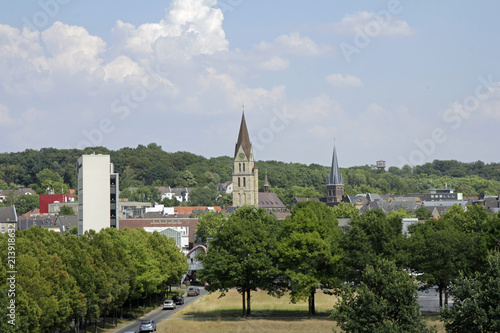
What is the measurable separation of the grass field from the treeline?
4.87 meters

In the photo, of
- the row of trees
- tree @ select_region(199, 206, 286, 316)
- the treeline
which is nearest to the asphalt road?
the treeline

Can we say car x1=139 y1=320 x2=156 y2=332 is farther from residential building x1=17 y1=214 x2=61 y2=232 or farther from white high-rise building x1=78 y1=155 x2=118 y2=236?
residential building x1=17 y1=214 x2=61 y2=232

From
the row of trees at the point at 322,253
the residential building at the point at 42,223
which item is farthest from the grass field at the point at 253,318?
the residential building at the point at 42,223

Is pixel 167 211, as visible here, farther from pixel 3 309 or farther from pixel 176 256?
pixel 3 309

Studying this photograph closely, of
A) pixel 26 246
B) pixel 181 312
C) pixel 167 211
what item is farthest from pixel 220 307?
pixel 167 211

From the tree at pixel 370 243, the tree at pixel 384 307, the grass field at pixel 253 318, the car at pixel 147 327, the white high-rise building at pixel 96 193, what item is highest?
the white high-rise building at pixel 96 193

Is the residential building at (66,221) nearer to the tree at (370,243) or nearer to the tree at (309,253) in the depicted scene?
the tree at (309,253)

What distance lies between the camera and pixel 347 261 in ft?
194

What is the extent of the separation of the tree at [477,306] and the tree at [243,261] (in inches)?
1167

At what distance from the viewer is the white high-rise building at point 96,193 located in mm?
94188

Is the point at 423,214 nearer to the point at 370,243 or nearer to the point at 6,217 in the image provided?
the point at 6,217

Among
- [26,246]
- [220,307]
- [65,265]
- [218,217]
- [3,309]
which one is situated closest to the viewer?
[3,309]

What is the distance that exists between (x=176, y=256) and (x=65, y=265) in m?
32.8

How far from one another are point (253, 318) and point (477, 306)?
31161mm
